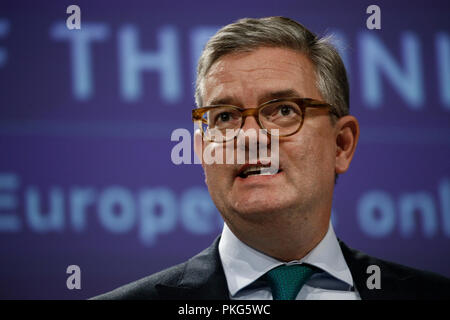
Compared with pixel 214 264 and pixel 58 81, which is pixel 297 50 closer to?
Answer: pixel 214 264

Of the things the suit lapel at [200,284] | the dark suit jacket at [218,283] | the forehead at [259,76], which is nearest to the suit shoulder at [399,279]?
the dark suit jacket at [218,283]

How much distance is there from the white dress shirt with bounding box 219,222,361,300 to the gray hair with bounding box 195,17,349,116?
491 millimetres

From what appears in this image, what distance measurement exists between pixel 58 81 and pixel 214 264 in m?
1.14

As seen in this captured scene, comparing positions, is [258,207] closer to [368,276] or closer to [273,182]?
[273,182]

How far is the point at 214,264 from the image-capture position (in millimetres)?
1889

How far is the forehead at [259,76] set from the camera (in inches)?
71.7

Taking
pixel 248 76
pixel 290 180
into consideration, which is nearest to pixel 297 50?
pixel 248 76

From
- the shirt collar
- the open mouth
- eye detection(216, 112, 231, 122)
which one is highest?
eye detection(216, 112, 231, 122)

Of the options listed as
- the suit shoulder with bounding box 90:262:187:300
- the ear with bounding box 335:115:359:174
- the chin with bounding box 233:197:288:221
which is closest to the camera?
the chin with bounding box 233:197:288:221

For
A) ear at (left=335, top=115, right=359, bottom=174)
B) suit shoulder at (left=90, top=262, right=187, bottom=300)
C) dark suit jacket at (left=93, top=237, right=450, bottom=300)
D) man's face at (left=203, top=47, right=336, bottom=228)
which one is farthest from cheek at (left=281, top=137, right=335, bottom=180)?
suit shoulder at (left=90, top=262, right=187, bottom=300)

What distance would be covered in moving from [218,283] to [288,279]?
217mm

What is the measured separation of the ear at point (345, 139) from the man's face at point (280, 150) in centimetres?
6

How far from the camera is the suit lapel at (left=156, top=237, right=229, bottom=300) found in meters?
1.80

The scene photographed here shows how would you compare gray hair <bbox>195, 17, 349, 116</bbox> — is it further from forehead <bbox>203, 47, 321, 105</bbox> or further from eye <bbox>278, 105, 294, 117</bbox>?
eye <bbox>278, 105, 294, 117</bbox>
